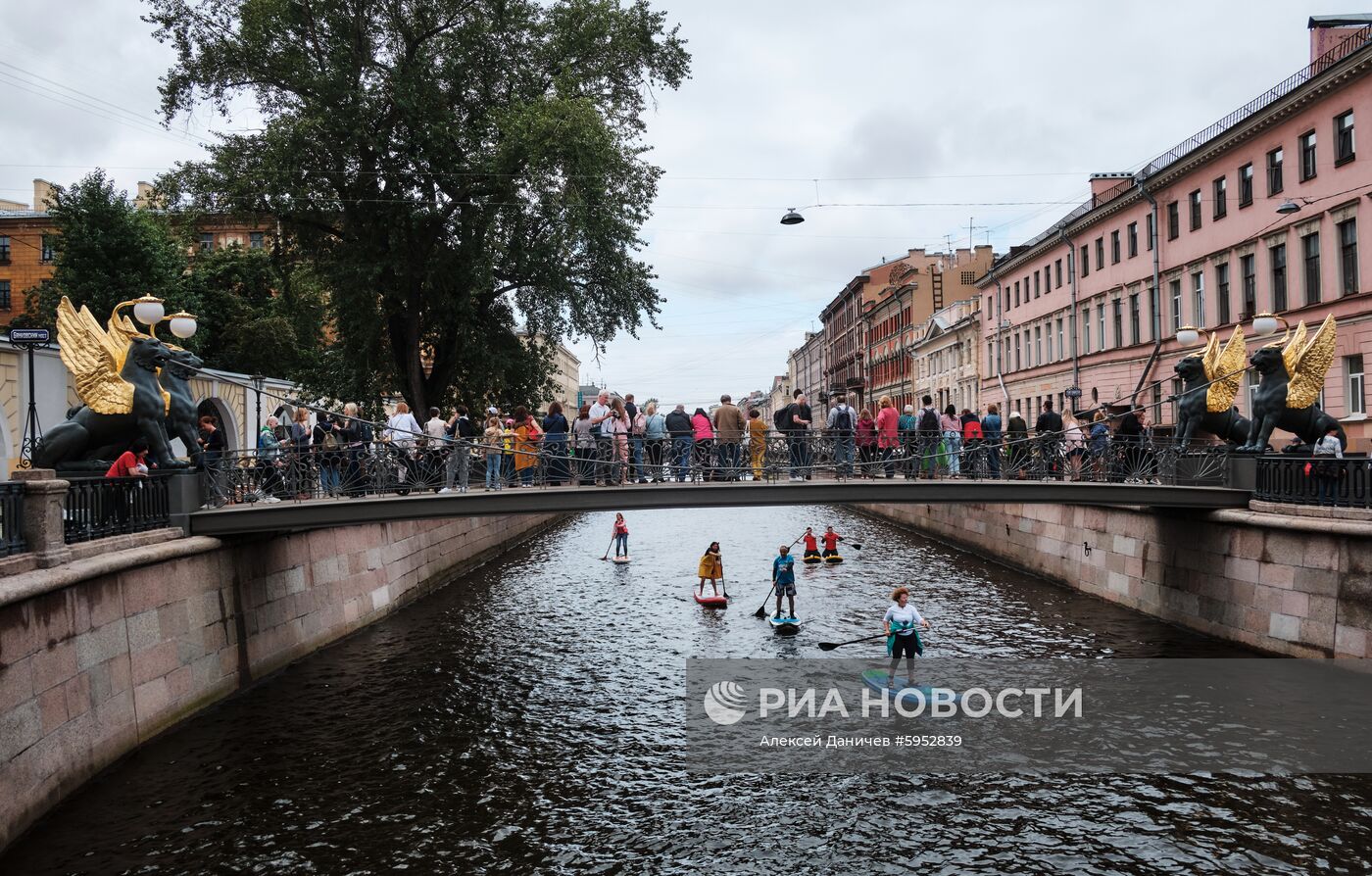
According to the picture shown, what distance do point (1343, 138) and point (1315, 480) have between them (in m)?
15.6

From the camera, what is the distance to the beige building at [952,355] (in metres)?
61.2

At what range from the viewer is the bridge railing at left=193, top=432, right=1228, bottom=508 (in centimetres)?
1573

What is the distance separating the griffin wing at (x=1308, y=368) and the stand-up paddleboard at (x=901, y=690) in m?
7.54

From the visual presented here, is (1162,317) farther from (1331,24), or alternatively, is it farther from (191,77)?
(191,77)

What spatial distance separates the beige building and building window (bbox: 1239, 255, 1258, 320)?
28378 millimetres

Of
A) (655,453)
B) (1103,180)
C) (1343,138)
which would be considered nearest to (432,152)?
(655,453)

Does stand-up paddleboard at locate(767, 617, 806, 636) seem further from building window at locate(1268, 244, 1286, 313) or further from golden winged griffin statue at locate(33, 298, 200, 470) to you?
building window at locate(1268, 244, 1286, 313)

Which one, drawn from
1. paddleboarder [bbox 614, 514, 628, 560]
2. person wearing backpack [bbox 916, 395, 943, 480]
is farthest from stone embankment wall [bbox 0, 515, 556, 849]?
paddleboarder [bbox 614, 514, 628, 560]

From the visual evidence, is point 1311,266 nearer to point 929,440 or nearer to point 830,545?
point 830,545

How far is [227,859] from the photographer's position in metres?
9.63

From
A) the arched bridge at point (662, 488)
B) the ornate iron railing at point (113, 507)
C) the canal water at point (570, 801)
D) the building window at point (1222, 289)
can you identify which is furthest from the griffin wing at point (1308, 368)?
the building window at point (1222, 289)

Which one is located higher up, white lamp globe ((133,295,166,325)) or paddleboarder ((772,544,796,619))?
white lamp globe ((133,295,166,325))

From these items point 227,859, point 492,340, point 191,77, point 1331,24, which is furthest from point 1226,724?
point 191,77

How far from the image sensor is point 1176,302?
36312mm
